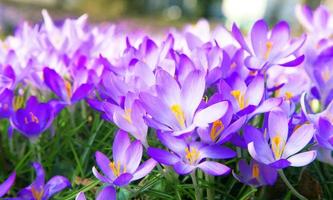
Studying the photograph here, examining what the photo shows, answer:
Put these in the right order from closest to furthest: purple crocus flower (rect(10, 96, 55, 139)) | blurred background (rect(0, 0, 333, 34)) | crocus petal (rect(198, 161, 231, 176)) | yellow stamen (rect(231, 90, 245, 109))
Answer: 1. crocus petal (rect(198, 161, 231, 176))
2. yellow stamen (rect(231, 90, 245, 109))
3. purple crocus flower (rect(10, 96, 55, 139))
4. blurred background (rect(0, 0, 333, 34))

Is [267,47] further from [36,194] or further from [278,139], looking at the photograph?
[36,194]

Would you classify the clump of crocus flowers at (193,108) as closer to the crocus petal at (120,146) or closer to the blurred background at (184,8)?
the crocus petal at (120,146)

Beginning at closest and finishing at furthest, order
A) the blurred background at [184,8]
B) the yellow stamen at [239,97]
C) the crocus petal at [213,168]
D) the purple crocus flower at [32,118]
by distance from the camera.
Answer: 1. the crocus petal at [213,168]
2. the yellow stamen at [239,97]
3. the purple crocus flower at [32,118]
4. the blurred background at [184,8]

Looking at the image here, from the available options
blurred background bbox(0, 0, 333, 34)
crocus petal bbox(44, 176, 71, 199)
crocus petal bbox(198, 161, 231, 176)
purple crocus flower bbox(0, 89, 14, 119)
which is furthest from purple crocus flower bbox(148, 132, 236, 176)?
blurred background bbox(0, 0, 333, 34)

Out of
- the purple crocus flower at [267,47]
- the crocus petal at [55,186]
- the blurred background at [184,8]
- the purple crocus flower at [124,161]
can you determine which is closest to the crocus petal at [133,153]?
the purple crocus flower at [124,161]

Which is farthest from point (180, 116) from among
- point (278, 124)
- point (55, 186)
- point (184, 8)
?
point (184, 8)

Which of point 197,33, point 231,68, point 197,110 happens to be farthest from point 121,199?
point 197,33

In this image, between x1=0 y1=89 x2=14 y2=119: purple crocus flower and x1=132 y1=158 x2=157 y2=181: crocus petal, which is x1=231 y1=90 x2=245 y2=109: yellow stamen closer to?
x1=132 y1=158 x2=157 y2=181: crocus petal
